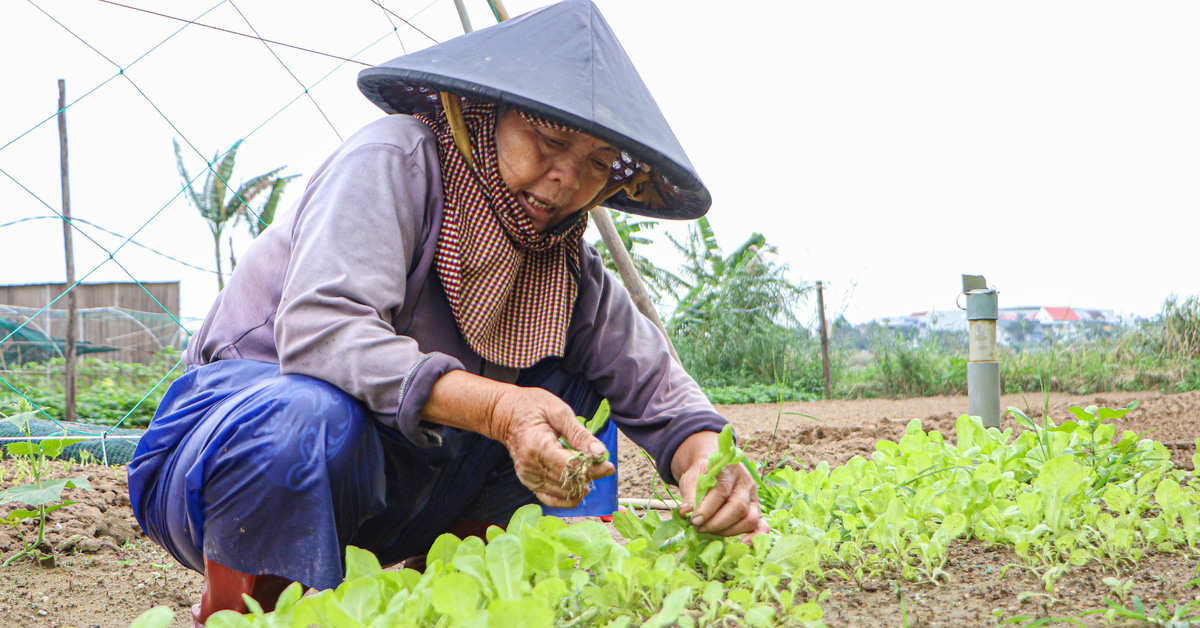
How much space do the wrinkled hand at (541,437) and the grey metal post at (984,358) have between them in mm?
1836

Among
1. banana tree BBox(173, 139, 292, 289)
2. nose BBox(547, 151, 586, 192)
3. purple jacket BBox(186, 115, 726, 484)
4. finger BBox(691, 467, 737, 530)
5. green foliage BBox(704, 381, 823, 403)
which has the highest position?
banana tree BBox(173, 139, 292, 289)

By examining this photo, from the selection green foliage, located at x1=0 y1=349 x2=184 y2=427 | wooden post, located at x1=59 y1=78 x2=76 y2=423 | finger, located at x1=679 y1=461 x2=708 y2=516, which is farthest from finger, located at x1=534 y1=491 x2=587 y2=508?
wooden post, located at x1=59 y1=78 x2=76 y2=423

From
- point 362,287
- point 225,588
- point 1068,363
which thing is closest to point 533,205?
point 362,287

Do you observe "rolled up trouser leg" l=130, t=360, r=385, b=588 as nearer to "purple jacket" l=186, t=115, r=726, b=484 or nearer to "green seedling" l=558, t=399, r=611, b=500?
"purple jacket" l=186, t=115, r=726, b=484

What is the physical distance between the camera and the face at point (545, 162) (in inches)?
50.4

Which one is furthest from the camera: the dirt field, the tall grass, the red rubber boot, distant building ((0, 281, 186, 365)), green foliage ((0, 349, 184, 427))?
distant building ((0, 281, 186, 365))

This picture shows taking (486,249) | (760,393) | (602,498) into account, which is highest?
(486,249)

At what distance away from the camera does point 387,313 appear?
1.19m

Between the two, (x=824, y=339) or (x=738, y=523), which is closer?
(x=738, y=523)

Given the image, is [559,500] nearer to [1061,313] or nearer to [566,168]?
[566,168]

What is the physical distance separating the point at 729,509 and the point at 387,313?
0.53 metres

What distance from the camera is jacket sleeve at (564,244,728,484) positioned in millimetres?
1456

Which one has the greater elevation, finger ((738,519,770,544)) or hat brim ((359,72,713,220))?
hat brim ((359,72,713,220))

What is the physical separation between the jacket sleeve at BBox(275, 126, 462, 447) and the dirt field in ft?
1.84
